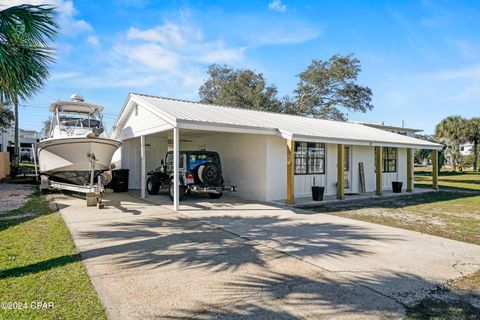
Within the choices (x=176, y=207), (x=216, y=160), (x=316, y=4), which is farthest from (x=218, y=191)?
(x=316, y=4)

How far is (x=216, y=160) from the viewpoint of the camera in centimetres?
1191

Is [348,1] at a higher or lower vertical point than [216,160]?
higher

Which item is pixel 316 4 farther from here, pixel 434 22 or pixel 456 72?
pixel 456 72

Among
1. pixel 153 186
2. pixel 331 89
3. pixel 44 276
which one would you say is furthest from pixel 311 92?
pixel 44 276

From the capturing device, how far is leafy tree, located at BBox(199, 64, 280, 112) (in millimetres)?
32859

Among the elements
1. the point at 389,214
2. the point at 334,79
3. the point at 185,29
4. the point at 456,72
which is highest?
the point at 334,79

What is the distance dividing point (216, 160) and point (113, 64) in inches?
400

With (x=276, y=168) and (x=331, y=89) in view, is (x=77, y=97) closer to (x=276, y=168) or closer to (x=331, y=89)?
(x=276, y=168)

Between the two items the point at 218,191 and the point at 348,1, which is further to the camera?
the point at 348,1

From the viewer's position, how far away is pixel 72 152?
36.0 feet

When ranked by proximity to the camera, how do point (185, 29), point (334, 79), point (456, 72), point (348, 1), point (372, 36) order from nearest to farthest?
point (348, 1) < point (185, 29) < point (372, 36) < point (456, 72) < point (334, 79)

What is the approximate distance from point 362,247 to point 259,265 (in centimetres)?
232

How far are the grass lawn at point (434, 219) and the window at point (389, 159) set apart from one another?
3618 millimetres

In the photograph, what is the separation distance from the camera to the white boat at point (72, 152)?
428 inches
